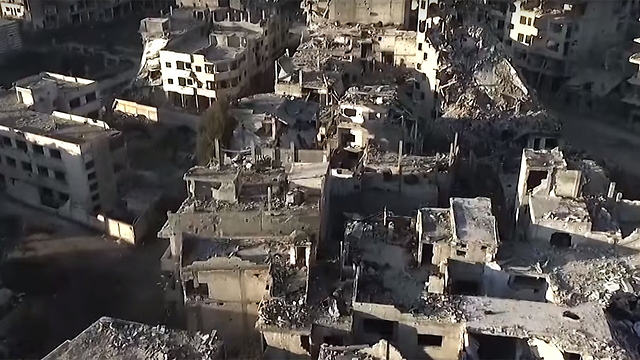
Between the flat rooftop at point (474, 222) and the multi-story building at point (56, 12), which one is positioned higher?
the multi-story building at point (56, 12)

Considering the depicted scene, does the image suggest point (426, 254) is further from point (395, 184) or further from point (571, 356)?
point (571, 356)

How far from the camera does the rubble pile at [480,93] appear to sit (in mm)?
43344

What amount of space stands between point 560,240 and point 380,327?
9265 millimetres

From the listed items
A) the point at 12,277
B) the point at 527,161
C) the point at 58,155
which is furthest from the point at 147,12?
the point at 527,161

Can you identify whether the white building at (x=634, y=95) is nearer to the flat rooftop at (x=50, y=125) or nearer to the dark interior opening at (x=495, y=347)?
the dark interior opening at (x=495, y=347)

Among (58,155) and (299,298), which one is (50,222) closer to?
(58,155)

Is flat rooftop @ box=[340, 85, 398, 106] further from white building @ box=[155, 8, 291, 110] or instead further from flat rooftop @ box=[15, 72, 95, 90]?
flat rooftop @ box=[15, 72, 95, 90]

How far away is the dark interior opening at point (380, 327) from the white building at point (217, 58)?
28315 mm

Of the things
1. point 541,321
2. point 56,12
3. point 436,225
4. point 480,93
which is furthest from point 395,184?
point 56,12

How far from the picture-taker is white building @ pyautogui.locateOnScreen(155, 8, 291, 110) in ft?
159

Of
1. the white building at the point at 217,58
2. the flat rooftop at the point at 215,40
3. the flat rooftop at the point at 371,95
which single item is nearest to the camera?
the flat rooftop at the point at 371,95

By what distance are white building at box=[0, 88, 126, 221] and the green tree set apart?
506 centimetres

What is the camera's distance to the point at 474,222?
27328 millimetres

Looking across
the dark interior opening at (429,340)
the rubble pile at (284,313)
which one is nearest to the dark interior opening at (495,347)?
the dark interior opening at (429,340)
